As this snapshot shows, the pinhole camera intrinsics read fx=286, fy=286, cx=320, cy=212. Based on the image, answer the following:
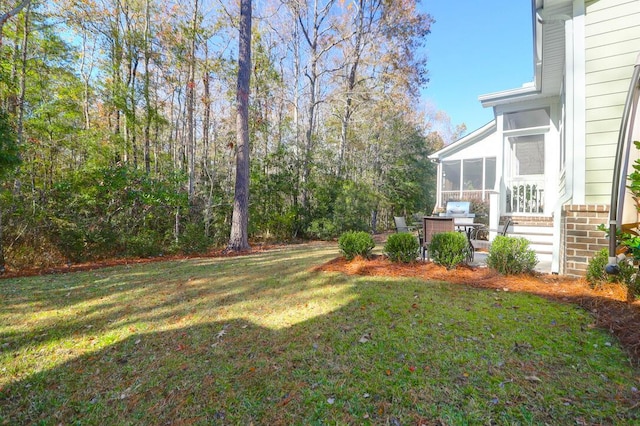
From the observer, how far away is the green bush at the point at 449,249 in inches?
190

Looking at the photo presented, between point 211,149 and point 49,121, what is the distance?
525cm

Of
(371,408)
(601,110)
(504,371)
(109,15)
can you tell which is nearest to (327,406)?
Result: (371,408)

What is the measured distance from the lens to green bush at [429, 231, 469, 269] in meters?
4.82

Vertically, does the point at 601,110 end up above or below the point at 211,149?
below

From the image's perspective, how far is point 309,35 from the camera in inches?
528

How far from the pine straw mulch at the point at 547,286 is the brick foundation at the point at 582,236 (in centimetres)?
23

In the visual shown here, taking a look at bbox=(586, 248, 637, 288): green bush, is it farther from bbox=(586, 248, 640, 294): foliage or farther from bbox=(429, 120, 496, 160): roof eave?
bbox=(429, 120, 496, 160): roof eave

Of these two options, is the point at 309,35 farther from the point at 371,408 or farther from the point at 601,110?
the point at 371,408

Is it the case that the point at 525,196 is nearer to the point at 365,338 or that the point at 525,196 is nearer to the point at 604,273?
the point at 604,273

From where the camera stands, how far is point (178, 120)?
1133cm

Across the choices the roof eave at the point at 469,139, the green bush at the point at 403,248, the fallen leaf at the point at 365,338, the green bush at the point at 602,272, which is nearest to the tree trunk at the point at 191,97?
the green bush at the point at 403,248

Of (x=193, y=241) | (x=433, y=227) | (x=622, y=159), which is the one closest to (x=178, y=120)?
(x=193, y=241)

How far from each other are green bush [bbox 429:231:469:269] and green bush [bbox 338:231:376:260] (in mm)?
1222

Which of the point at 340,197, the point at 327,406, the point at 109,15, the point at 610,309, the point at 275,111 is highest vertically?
the point at 109,15
